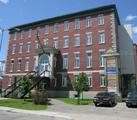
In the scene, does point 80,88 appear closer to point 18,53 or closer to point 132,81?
point 132,81

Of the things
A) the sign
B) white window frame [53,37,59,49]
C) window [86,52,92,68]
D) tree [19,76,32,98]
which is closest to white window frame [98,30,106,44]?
window [86,52,92,68]

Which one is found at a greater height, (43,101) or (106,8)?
(106,8)

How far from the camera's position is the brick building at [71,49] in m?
36.7

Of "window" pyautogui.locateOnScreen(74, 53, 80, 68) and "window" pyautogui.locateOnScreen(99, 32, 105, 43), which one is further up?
"window" pyautogui.locateOnScreen(99, 32, 105, 43)

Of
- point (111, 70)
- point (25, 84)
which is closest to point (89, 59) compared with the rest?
point (111, 70)

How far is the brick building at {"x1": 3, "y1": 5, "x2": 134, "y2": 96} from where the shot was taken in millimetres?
36656

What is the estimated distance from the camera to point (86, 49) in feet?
128

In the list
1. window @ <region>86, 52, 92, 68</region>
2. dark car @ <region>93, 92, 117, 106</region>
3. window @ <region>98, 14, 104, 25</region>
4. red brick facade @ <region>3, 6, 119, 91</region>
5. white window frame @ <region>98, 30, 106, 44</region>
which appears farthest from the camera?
window @ <region>98, 14, 104, 25</region>

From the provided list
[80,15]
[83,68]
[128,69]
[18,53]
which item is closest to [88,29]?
[80,15]

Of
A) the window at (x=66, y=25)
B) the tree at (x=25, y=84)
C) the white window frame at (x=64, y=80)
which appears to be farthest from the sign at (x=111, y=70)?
the window at (x=66, y=25)

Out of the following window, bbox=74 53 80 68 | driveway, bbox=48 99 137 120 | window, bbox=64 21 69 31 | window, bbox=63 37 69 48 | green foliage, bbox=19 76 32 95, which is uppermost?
window, bbox=64 21 69 31

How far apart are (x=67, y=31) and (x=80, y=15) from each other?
4207 millimetres

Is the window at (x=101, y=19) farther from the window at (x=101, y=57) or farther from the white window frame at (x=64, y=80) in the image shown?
the white window frame at (x=64, y=80)

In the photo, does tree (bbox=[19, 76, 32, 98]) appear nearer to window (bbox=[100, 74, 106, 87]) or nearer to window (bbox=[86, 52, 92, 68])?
window (bbox=[86, 52, 92, 68])
